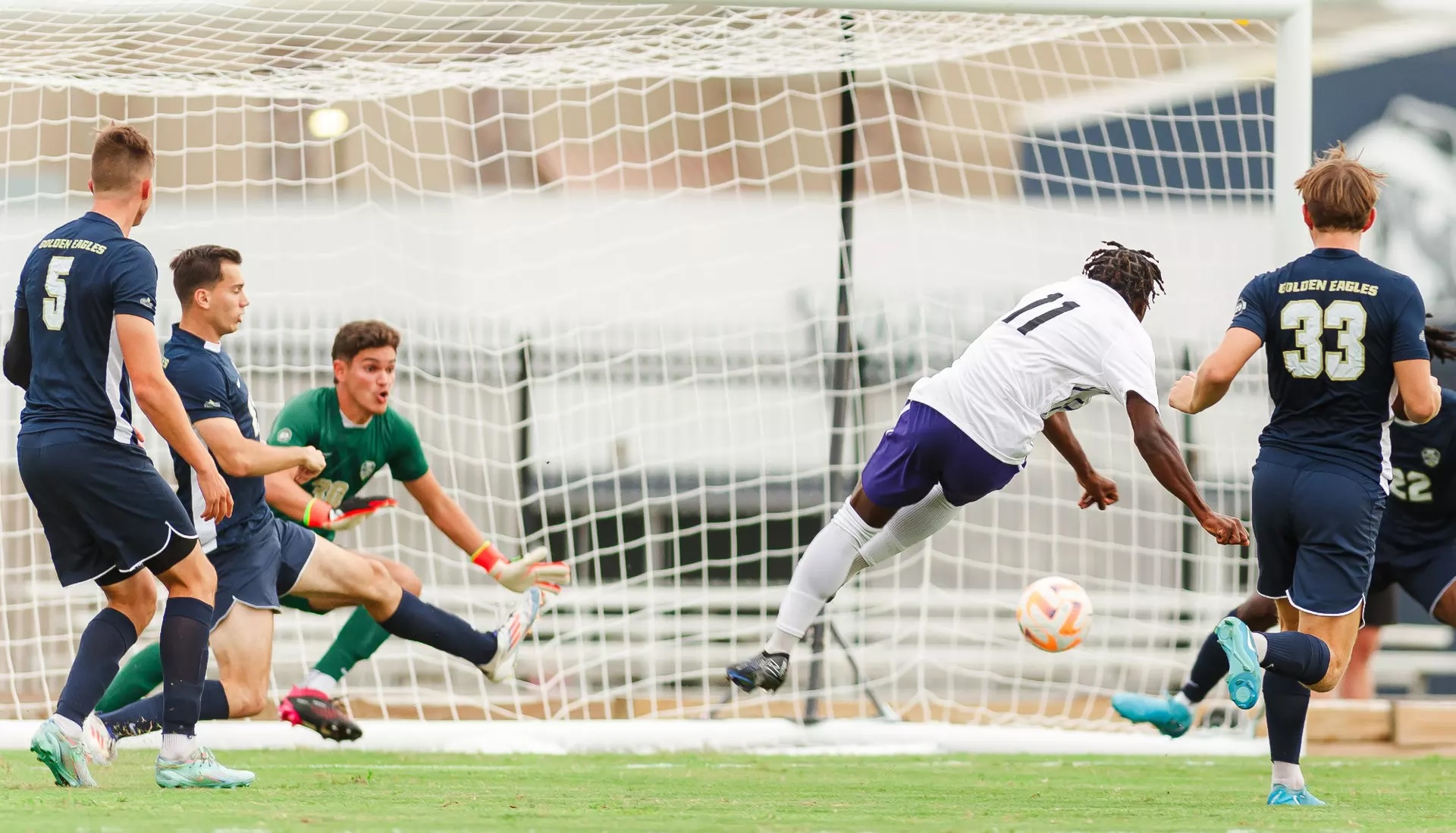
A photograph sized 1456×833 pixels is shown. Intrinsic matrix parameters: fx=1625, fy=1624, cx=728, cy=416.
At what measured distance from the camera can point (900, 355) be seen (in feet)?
36.4

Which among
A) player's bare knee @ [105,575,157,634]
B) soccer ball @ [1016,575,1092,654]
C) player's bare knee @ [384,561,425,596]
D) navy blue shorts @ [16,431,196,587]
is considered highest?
navy blue shorts @ [16,431,196,587]

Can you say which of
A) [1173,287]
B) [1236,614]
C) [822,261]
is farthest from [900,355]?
[1236,614]

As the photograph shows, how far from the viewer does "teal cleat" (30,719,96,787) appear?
452 cm

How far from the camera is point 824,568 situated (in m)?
5.40

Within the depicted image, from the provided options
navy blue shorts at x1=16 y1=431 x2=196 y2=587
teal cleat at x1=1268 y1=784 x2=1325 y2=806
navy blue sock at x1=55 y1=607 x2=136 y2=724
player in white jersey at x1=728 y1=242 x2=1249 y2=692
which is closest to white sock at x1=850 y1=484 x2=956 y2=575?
player in white jersey at x1=728 y1=242 x2=1249 y2=692

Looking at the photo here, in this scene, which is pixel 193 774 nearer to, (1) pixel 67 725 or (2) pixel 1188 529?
(1) pixel 67 725

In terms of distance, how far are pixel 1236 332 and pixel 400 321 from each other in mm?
7163

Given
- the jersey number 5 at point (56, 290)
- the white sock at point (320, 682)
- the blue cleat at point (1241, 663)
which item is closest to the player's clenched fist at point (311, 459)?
the jersey number 5 at point (56, 290)

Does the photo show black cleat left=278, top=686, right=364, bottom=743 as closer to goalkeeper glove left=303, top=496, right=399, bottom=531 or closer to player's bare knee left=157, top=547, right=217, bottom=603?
goalkeeper glove left=303, top=496, right=399, bottom=531

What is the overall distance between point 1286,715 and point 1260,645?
1.48 ft

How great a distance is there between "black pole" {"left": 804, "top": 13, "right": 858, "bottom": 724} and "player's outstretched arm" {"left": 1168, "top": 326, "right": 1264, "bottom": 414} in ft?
10.8

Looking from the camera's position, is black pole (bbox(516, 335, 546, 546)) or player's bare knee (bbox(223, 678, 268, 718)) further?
black pole (bbox(516, 335, 546, 546))

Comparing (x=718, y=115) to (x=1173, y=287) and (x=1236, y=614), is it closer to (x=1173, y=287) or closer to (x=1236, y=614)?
(x=1173, y=287)

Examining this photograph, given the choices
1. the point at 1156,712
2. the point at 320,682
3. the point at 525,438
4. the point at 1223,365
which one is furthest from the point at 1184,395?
the point at 525,438
